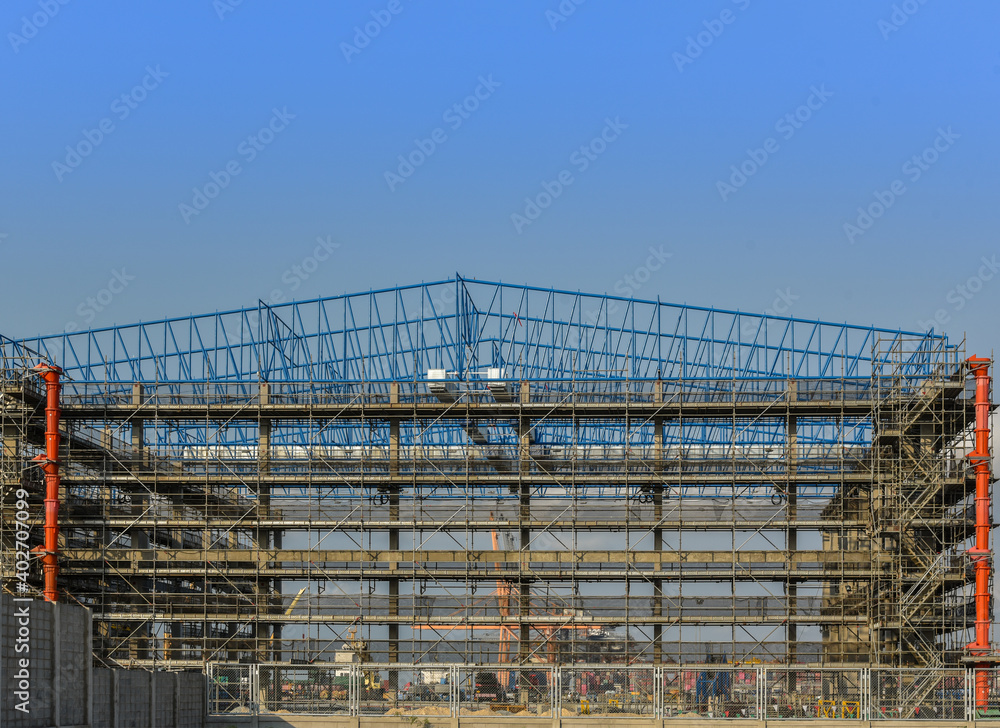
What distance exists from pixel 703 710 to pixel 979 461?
1685 cm

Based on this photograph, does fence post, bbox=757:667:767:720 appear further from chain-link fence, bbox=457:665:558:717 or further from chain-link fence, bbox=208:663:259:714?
chain-link fence, bbox=208:663:259:714

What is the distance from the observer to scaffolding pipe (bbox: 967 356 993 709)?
50.3m

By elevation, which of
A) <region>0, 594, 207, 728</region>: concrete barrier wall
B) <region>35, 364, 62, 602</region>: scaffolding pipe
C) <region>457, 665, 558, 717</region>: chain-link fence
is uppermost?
<region>35, 364, 62, 602</region>: scaffolding pipe

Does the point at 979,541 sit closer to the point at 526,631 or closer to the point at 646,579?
the point at 646,579

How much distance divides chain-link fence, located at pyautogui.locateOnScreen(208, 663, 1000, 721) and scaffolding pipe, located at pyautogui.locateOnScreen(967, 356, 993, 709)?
5692mm

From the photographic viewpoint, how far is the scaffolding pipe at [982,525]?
50.3 meters

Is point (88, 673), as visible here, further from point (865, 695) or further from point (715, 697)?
point (865, 695)

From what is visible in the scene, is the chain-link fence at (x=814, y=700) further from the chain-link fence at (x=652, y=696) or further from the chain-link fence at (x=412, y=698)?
Answer: the chain-link fence at (x=412, y=698)

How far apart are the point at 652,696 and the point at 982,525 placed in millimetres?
16944

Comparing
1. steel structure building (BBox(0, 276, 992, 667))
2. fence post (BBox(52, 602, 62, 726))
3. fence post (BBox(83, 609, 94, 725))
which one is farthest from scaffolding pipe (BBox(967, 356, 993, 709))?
fence post (BBox(52, 602, 62, 726))

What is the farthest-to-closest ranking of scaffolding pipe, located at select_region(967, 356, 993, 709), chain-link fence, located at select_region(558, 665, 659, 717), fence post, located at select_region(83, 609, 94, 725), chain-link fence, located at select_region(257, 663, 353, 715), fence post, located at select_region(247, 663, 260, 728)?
scaffolding pipe, located at select_region(967, 356, 993, 709), chain-link fence, located at select_region(257, 663, 353, 715), chain-link fence, located at select_region(558, 665, 659, 717), fence post, located at select_region(247, 663, 260, 728), fence post, located at select_region(83, 609, 94, 725)

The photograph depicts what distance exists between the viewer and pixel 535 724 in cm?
4191

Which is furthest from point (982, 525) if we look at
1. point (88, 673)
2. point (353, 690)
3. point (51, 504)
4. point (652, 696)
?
point (51, 504)

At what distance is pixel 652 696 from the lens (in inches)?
1631
